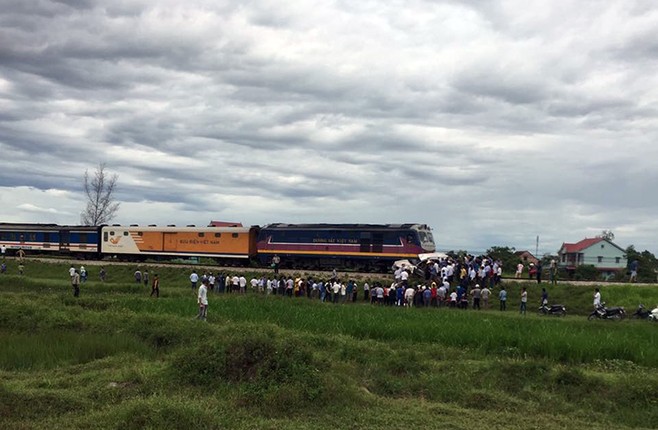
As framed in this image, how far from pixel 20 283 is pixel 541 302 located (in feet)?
95.3

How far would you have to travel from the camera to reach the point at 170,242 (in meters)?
47.5

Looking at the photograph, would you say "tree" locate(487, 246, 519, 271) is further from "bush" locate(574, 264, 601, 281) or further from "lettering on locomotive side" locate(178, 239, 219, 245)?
"lettering on locomotive side" locate(178, 239, 219, 245)

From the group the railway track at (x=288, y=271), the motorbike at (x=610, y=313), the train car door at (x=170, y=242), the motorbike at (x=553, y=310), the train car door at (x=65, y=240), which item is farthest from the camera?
the train car door at (x=65, y=240)

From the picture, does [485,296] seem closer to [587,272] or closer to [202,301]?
[202,301]

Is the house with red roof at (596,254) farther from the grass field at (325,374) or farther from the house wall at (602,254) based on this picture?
the grass field at (325,374)

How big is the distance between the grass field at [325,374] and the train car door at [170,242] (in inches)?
1026

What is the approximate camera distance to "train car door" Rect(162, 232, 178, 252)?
155 feet

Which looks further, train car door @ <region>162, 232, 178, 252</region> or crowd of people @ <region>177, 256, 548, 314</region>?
train car door @ <region>162, 232, 178, 252</region>

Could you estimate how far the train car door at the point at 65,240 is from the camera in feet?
169

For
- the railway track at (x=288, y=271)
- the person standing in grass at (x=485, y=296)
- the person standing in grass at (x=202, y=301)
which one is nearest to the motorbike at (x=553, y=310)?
the person standing in grass at (x=485, y=296)

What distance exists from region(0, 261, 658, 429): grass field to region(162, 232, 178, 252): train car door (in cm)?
2607

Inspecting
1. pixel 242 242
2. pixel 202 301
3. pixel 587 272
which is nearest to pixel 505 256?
pixel 587 272

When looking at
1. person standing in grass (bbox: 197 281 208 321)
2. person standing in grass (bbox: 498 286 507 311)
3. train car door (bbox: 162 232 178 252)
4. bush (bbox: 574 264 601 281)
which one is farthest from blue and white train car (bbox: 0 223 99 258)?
bush (bbox: 574 264 601 281)

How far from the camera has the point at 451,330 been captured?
59.4 ft
